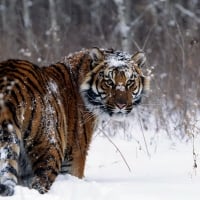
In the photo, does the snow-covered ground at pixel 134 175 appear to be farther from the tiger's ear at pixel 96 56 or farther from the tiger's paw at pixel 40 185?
the tiger's ear at pixel 96 56

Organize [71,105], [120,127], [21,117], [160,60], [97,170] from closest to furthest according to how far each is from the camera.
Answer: [21,117], [71,105], [97,170], [120,127], [160,60]

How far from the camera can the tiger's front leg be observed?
13.9 ft

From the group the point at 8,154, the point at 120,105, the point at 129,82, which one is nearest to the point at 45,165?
the point at 8,154

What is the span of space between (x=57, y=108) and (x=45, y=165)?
0.46m

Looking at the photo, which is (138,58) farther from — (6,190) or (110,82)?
(6,190)

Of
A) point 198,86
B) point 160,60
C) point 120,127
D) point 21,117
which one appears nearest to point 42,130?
Answer: point 21,117

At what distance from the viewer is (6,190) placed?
12.1ft

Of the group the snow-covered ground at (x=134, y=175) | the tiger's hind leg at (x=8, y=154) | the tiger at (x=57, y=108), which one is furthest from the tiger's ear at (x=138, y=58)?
the tiger's hind leg at (x=8, y=154)

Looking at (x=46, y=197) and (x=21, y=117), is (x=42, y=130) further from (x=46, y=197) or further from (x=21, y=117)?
(x=46, y=197)

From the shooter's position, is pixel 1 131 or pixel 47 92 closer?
pixel 1 131

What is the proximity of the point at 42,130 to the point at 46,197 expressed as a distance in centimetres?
60

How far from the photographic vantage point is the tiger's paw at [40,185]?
415 centimetres

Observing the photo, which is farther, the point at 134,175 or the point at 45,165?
the point at 134,175

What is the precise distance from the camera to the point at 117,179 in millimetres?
4973
